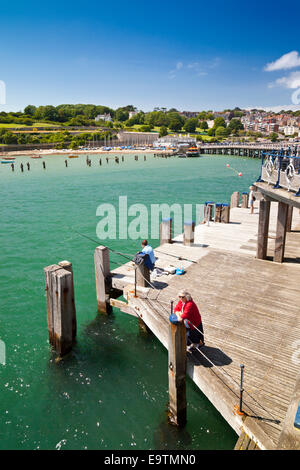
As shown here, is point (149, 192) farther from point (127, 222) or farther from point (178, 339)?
point (178, 339)

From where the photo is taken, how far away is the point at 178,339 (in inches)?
271

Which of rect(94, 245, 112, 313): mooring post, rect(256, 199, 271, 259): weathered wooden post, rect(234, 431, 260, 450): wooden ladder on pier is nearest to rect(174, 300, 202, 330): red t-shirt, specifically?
rect(234, 431, 260, 450): wooden ladder on pier

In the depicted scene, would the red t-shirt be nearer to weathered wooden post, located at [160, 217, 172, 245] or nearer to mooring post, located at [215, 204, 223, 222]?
weathered wooden post, located at [160, 217, 172, 245]

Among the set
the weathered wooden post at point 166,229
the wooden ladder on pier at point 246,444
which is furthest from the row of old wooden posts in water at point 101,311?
the wooden ladder on pier at point 246,444

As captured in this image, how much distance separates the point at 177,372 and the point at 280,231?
7.50 metres

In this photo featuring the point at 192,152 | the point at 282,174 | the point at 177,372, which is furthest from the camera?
the point at 192,152

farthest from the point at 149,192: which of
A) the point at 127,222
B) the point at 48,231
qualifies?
the point at 48,231

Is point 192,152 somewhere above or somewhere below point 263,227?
above

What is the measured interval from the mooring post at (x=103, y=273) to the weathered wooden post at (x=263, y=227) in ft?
19.9

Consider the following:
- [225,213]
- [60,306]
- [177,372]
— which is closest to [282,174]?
[225,213]

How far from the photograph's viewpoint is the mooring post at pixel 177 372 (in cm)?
686

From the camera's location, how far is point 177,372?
7180mm

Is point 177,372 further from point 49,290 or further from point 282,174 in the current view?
point 282,174

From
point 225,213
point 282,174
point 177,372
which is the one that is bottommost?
point 177,372
